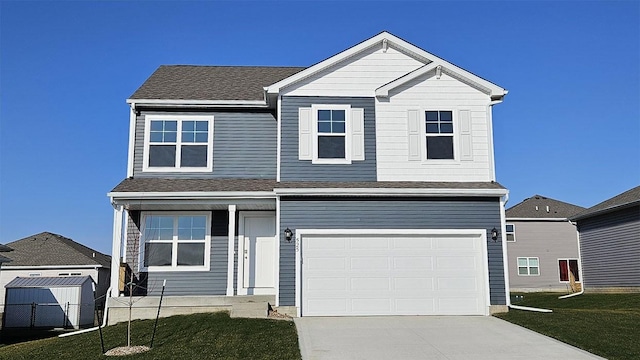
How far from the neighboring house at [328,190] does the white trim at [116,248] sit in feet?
0.13

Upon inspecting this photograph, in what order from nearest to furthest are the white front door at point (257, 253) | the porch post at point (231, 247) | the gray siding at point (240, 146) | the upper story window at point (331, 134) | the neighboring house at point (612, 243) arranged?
the porch post at point (231, 247) < the upper story window at point (331, 134) < the white front door at point (257, 253) < the gray siding at point (240, 146) < the neighboring house at point (612, 243)

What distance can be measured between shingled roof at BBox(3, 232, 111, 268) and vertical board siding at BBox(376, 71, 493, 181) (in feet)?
67.7

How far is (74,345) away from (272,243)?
18.2 ft

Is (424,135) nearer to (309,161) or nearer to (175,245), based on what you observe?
(309,161)

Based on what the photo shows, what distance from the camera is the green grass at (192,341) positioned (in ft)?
31.2

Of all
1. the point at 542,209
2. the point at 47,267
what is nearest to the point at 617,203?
the point at 542,209

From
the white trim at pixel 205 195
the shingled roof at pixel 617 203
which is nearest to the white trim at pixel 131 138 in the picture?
the white trim at pixel 205 195

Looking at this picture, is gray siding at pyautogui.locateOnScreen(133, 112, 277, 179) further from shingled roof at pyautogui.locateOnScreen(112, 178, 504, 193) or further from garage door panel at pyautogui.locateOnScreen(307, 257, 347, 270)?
garage door panel at pyautogui.locateOnScreen(307, 257, 347, 270)

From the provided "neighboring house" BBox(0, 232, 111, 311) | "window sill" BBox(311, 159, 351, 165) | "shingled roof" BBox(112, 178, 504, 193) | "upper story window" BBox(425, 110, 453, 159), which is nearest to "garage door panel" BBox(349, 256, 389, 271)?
"shingled roof" BBox(112, 178, 504, 193)

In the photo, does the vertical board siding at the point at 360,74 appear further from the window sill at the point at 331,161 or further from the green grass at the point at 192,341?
the green grass at the point at 192,341

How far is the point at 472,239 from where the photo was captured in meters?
13.7

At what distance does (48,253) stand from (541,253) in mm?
27847

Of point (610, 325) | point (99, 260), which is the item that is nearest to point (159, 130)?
point (610, 325)

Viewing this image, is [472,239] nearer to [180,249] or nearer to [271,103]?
[271,103]
